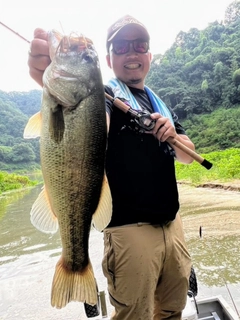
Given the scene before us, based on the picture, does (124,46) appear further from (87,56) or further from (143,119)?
(87,56)

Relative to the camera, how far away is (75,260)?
1708 millimetres

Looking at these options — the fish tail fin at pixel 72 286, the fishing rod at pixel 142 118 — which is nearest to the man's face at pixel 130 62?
the fishing rod at pixel 142 118

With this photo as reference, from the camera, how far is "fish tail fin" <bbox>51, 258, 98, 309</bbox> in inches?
66.1

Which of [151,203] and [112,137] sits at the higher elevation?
[112,137]

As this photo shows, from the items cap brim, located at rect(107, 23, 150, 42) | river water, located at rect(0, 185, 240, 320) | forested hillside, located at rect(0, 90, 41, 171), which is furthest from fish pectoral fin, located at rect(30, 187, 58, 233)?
forested hillside, located at rect(0, 90, 41, 171)

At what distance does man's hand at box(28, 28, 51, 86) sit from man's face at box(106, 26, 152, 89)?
31.0 inches

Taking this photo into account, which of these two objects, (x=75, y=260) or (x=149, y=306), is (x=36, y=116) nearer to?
(x=75, y=260)

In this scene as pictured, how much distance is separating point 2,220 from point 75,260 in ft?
39.7

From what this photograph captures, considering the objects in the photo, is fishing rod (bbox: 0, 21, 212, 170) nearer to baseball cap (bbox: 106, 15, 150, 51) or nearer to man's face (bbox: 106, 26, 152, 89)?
man's face (bbox: 106, 26, 152, 89)

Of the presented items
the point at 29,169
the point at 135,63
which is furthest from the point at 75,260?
the point at 29,169

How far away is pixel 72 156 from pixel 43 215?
0.35 m

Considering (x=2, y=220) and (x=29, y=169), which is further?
(x=29, y=169)

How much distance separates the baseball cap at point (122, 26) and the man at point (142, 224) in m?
0.01

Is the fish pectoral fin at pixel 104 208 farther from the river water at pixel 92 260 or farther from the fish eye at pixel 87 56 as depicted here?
the river water at pixel 92 260
